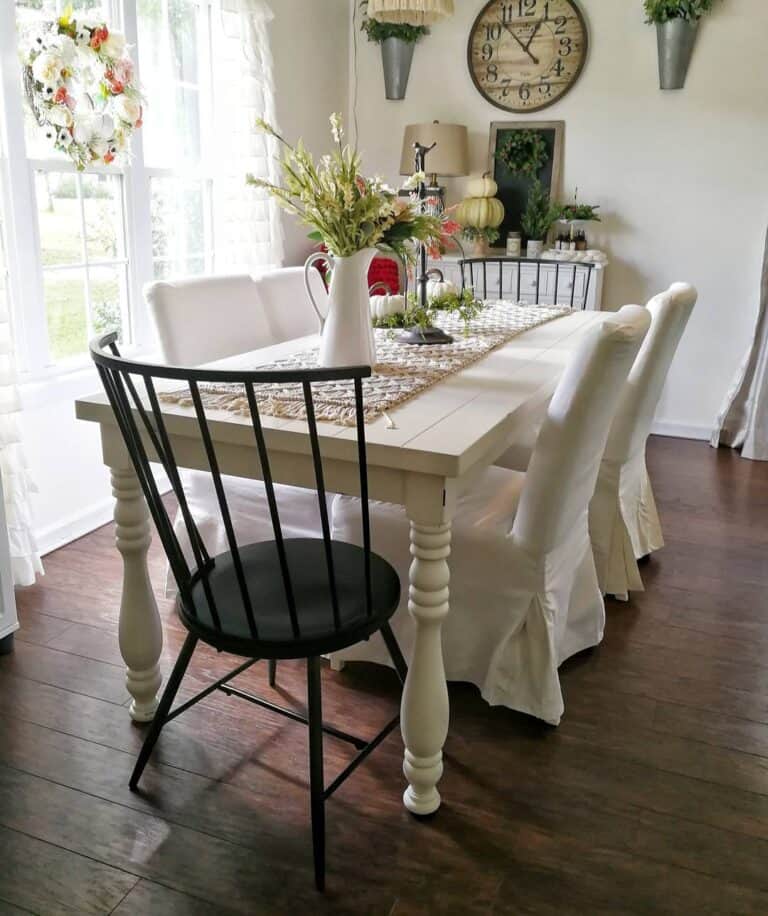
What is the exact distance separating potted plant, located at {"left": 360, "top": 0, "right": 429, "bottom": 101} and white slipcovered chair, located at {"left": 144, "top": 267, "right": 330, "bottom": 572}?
2.22 meters

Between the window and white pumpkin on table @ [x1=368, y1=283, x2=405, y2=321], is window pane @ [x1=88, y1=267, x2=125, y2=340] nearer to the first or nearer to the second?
the window

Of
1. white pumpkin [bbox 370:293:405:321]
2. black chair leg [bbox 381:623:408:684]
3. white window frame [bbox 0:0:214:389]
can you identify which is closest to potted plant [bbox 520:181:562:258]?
white window frame [bbox 0:0:214:389]

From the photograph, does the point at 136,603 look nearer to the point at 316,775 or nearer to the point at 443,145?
the point at 316,775

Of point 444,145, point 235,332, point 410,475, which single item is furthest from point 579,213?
point 410,475

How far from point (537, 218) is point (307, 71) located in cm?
149

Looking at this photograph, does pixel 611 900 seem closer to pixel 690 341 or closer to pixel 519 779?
pixel 519 779

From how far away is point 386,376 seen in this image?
2070 millimetres

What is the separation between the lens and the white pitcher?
200 centimetres

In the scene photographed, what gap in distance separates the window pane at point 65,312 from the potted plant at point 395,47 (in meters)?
2.41

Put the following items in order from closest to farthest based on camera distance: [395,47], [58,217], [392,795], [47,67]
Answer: [392,795], [47,67], [58,217], [395,47]

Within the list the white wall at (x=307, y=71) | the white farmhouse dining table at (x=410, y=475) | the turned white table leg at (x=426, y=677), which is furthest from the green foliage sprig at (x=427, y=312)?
the white wall at (x=307, y=71)

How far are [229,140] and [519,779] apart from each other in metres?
3.13

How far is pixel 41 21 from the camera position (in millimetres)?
2740

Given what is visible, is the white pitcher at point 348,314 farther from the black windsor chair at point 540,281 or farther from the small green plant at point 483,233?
the small green plant at point 483,233
